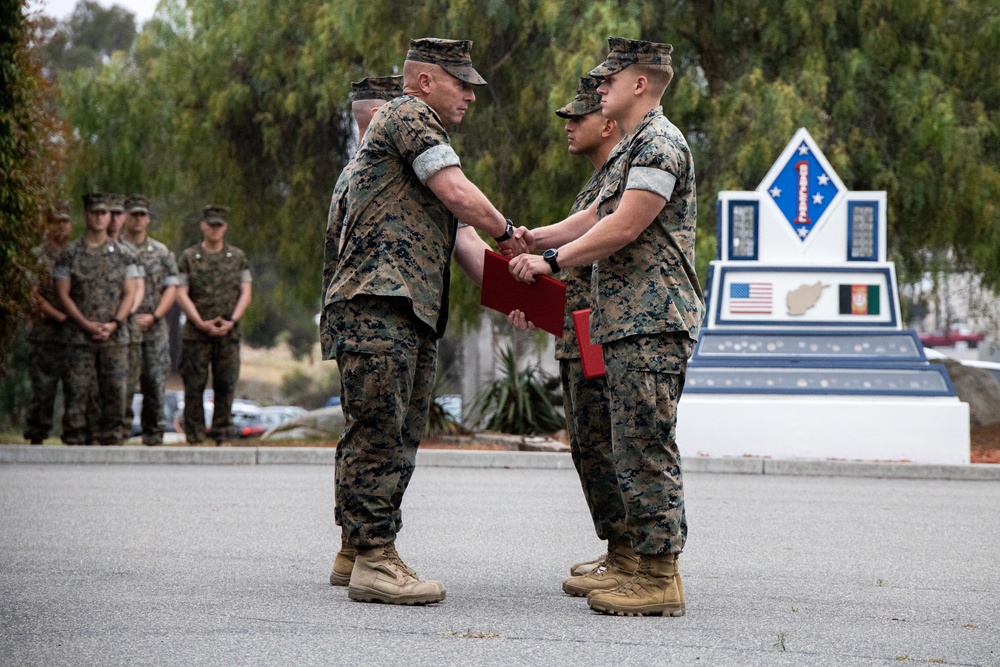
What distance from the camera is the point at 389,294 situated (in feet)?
18.5

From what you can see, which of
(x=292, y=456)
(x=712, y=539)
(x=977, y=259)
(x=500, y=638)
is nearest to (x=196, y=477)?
(x=292, y=456)

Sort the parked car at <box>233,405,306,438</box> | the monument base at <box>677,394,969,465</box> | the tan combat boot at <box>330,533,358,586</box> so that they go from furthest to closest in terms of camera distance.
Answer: the parked car at <box>233,405,306,438</box>, the monument base at <box>677,394,969,465</box>, the tan combat boot at <box>330,533,358,586</box>

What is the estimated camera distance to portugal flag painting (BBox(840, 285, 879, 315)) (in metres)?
15.0

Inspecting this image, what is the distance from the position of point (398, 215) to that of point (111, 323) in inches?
356

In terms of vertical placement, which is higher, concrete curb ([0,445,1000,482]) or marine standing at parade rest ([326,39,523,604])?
marine standing at parade rest ([326,39,523,604])

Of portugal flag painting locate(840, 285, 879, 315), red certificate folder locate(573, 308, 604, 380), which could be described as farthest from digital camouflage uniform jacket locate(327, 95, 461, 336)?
portugal flag painting locate(840, 285, 879, 315)

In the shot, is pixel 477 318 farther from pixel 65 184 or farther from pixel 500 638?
pixel 500 638

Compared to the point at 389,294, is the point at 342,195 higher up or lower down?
higher up

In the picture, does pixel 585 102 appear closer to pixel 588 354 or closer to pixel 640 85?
pixel 640 85

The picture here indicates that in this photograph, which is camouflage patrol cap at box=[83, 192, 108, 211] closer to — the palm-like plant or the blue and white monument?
the palm-like plant

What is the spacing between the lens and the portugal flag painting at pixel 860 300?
592 inches

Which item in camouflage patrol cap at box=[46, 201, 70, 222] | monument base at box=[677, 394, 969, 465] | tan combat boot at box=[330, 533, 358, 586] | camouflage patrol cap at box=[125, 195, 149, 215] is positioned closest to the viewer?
tan combat boot at box=[330, 533, 358, 586]

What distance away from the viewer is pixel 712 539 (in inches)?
318

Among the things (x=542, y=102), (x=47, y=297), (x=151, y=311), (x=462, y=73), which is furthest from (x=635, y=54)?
(x=542, y=102)
